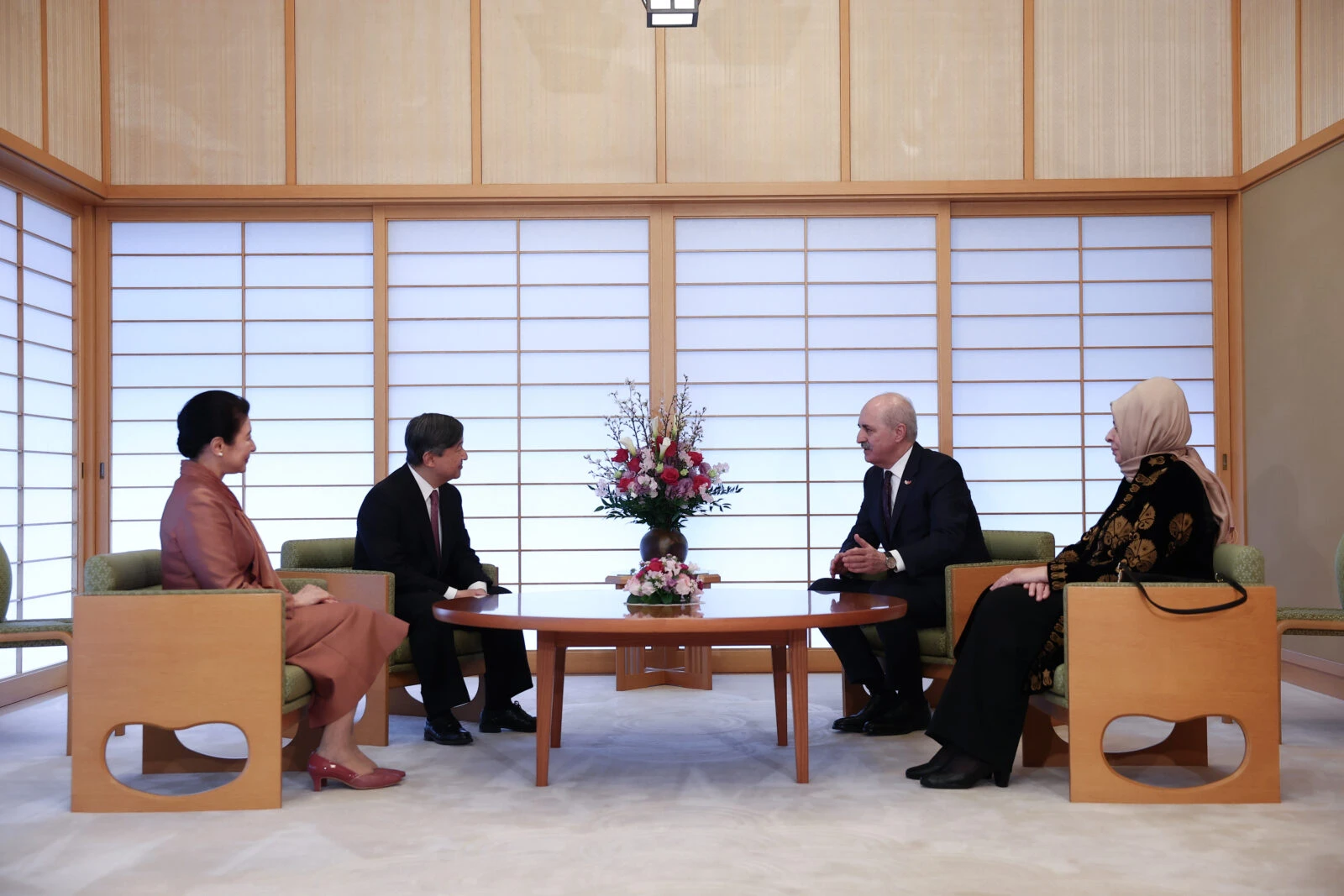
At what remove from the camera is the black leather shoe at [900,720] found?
12.3ft

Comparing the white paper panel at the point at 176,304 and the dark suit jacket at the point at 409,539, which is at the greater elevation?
the white paper panel at the point at 176,304

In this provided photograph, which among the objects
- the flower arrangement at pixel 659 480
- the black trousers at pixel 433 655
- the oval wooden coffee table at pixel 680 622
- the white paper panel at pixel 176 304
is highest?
the white paper panel at pixel 176 304

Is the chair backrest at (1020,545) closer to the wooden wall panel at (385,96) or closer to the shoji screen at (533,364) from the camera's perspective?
the shoji screen at (533,364)

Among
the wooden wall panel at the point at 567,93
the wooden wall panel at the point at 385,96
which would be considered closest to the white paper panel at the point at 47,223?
the wooden wall panel at the point at 385,96

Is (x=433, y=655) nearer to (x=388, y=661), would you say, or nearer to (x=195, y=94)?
(x=388, y=661)

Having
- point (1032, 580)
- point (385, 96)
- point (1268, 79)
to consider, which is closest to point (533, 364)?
point (385, 96)

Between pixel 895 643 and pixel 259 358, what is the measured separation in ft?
10.9

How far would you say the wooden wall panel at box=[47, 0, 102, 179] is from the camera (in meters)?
4.73

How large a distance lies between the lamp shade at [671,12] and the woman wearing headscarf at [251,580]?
2.10 metres

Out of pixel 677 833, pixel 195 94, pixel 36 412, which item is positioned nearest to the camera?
pixel 677 833

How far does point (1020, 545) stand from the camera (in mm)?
4102

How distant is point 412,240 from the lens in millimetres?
5301

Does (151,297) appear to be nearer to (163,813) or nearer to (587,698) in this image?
(587,698)

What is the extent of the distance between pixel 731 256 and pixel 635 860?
343 cm
